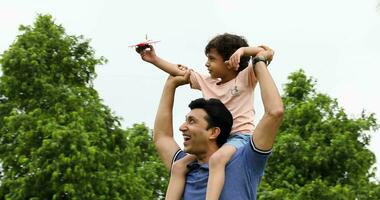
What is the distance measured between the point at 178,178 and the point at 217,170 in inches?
12.0

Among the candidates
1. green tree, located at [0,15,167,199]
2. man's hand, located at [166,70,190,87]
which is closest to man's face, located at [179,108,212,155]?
man's hand, located at [166,70,190,87]

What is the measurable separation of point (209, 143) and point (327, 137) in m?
31.0

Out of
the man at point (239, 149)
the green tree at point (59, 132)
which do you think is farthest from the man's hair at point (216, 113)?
the green tree at point (59, 132)

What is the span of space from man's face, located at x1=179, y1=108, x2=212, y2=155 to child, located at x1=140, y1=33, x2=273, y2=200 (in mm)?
100

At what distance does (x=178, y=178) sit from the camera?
7.27m

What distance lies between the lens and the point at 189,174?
729cm

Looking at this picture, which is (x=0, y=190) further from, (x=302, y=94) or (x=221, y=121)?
(x=221, y=121)

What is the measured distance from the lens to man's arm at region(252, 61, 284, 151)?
22.7ft

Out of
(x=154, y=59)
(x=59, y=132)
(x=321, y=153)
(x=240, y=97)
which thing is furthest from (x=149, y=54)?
(x=321, y=153)

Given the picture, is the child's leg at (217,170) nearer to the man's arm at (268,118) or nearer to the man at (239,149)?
the man at (239,149)

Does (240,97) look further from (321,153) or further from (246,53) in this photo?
(321,153)

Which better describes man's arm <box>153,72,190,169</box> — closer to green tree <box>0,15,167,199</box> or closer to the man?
the man

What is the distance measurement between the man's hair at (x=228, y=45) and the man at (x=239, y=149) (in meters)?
0.28

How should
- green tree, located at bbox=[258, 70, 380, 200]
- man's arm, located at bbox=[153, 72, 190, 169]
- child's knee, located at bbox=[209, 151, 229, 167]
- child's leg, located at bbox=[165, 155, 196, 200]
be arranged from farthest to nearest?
green tree, located at bbox=[258, 70, 380, 200] → man's arm, located at bbox=[153, 72, 190, 169] → child's leg, located at bbox=[165, 155, 196, 200] → child's knee, located at bbox=[209, 151, 229, 167]
